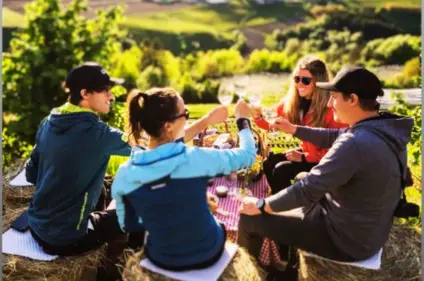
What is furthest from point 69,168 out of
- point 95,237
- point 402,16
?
point 402,16

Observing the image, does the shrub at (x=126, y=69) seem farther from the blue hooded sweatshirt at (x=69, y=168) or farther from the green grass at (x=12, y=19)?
the blue hooded sweatshirt at (x=69, y=168)

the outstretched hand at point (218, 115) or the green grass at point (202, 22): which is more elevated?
the green grass at point (202, 22)

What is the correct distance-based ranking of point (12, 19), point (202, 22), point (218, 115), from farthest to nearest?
point (202, 22), point (12, 19), point (218, 115)

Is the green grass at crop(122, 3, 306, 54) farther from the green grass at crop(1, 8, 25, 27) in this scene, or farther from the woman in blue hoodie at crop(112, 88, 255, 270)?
the woman in blue hoodie at crop(112, 88, 255, 270)

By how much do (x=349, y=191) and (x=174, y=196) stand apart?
1.04m

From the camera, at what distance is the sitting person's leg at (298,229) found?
3148 millimetres

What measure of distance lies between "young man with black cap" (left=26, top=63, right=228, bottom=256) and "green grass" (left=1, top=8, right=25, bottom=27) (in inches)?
506

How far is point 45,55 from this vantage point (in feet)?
27.4

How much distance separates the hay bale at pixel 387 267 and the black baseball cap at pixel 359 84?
3.43ft

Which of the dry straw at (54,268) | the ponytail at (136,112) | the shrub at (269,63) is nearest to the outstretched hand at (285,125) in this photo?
the ponytail at (136,112)

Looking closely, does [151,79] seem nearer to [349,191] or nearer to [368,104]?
[368,104]

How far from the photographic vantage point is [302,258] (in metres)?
3.26

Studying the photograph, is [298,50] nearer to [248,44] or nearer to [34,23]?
[248,44]

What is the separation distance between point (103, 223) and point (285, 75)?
10.2 meters
